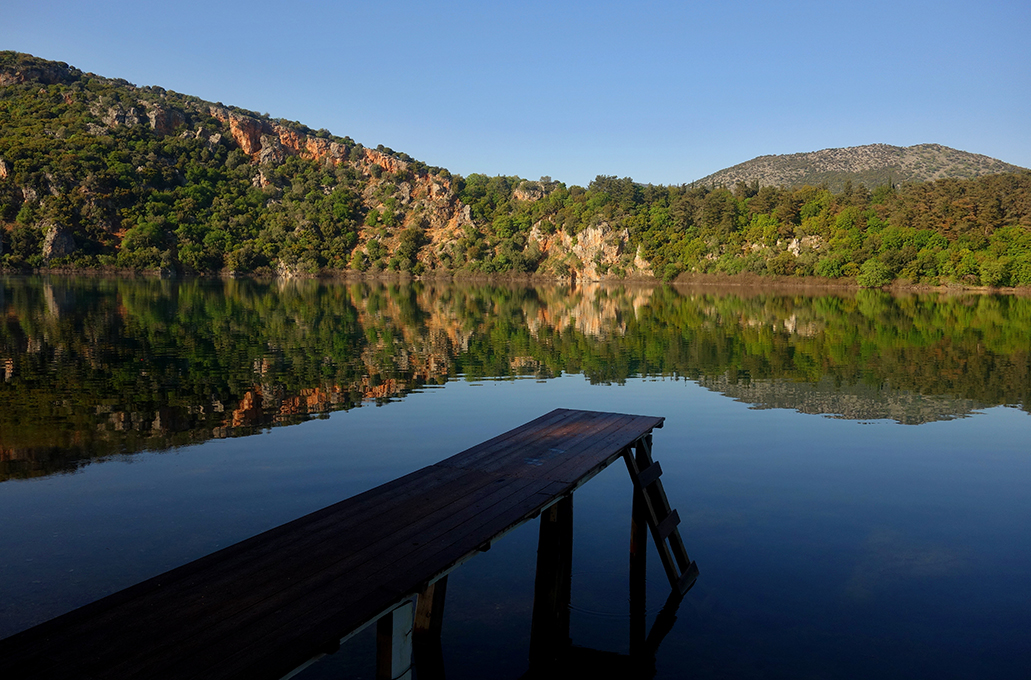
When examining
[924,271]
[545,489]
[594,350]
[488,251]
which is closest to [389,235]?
[488,251]

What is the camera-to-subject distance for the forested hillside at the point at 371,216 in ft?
352

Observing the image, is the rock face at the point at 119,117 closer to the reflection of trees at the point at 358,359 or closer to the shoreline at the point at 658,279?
the shoreline at the point at 658,279

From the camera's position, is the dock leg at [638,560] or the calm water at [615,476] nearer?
the calm water at [615,476]

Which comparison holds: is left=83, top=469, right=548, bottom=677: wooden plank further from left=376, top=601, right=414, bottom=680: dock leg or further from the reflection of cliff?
the reflection of cliff

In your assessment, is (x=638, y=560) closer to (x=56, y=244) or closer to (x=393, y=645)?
(x=393, y=645)

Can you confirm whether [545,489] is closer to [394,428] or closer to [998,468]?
[394,428]

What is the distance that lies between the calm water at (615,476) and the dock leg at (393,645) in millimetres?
1983

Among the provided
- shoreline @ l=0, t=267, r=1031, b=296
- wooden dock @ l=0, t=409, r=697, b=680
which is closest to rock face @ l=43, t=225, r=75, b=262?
shoreline @ l=0, t=267, r=1031, b=296

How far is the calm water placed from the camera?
7.15 m

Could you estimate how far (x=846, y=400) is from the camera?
19719mm

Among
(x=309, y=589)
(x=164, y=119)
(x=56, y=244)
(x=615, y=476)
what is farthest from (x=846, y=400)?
(x=164, y=119)

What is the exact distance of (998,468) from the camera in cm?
1327

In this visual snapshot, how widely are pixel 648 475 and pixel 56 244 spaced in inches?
5351

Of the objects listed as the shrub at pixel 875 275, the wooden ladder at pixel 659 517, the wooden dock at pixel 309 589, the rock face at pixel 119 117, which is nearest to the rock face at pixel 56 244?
the rock face at pixel 119 117
